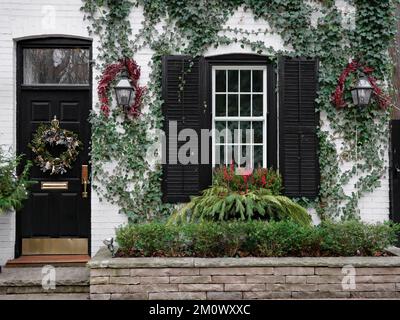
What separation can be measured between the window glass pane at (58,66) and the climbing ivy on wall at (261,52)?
0.38 m

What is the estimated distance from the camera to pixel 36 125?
6.84 meters

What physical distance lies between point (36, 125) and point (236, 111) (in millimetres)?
2800

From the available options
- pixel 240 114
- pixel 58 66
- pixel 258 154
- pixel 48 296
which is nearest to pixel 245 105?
pixel 240 114

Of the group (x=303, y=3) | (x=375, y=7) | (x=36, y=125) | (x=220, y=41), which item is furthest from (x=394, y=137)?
(x=36, y=125)

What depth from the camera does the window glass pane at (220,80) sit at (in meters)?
7.04

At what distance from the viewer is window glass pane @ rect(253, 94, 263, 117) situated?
705 centimetres

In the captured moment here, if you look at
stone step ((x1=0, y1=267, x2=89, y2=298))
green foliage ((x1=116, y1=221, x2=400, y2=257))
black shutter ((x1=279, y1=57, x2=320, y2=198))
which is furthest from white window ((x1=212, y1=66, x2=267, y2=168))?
stone step ((x1=0, y1=267, x2=89, y2=298))

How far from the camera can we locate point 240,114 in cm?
704

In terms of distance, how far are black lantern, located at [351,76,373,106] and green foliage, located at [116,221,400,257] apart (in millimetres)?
1876

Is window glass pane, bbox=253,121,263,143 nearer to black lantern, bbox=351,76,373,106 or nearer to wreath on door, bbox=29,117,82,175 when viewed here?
black lantern, bbox=351,76,373,106

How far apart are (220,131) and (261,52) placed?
4.05 ft

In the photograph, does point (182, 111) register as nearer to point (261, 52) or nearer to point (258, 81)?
point (258, 81)

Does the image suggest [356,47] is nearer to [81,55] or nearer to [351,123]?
[351,123]

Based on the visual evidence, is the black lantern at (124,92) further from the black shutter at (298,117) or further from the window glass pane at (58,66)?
the black shutter at (298,117)
